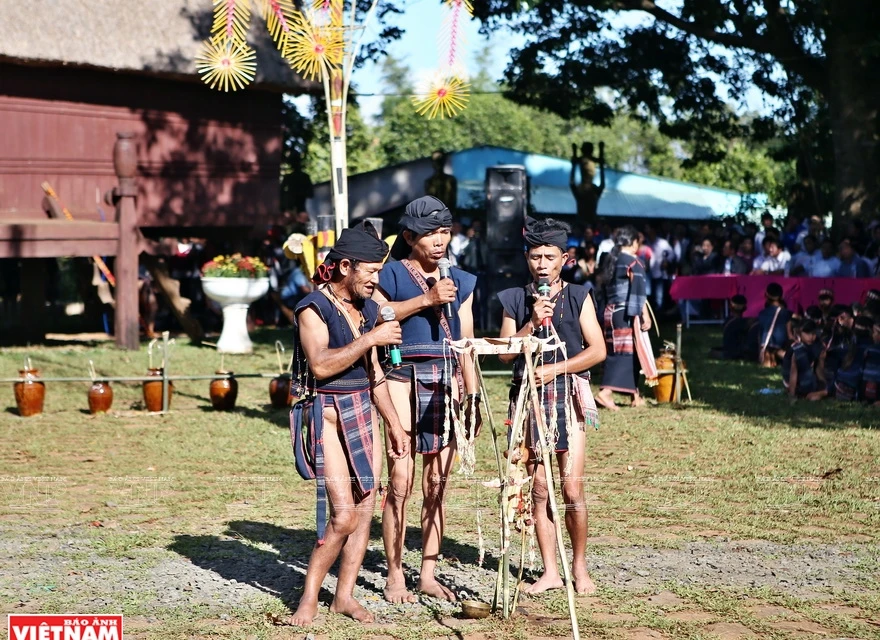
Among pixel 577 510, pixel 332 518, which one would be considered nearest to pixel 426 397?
pixel 332 518

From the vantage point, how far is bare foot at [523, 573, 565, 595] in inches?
250

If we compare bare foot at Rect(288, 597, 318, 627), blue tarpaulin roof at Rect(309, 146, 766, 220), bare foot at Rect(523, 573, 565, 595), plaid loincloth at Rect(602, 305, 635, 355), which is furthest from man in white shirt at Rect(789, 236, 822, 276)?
blue tarpaulin roof at Rect(309, 146, 766, 220)

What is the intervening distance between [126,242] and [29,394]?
6.23m

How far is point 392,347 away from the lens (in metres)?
6.05

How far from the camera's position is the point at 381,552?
7305mm

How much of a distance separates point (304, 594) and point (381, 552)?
1.41 metres

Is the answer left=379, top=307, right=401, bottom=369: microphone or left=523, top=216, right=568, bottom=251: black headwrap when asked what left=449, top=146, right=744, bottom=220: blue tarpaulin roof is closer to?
left=523, top=216, right=568, bottom=251: black headwrap

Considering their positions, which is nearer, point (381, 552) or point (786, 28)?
point (381, 552)

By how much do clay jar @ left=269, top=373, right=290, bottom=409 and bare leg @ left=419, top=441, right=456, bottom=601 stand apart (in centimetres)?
648

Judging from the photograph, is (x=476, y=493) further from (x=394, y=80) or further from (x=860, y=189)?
(x=394, y=80)

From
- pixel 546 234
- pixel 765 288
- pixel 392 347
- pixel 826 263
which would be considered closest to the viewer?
pixel 392 347

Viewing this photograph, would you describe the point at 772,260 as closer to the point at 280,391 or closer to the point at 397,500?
the point at 280,391

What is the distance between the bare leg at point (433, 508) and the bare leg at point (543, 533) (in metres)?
0.45

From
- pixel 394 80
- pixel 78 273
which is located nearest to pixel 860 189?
pixel 78 273
